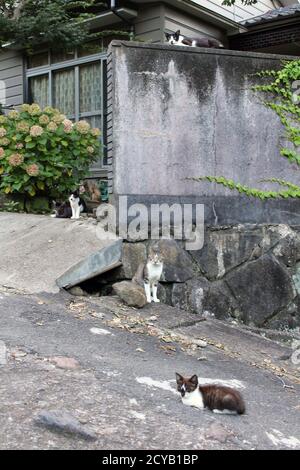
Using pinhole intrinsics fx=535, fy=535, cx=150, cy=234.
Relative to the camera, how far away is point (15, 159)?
7.57 metres

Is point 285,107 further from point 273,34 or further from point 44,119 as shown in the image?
point 273,34

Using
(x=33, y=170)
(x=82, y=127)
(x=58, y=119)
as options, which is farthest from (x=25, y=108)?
(x=33, y=170)

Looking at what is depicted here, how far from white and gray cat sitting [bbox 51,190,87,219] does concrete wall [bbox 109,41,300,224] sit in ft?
3.79

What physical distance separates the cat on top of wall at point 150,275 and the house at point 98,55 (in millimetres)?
4446

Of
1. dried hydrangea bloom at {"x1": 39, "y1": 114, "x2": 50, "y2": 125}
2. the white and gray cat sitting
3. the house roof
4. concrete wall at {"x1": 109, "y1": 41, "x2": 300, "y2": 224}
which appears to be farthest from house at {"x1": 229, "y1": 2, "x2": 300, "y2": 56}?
the white and gray cat sitting

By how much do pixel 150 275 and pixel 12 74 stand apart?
8.63m

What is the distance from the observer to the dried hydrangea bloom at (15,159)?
7.55m

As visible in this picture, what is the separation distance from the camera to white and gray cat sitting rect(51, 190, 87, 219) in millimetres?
7391

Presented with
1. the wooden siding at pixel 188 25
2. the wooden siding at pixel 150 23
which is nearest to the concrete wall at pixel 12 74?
the wooden siding at pixel 150 23

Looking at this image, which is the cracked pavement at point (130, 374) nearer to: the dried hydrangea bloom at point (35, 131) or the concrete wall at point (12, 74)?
the dried hydrangea bloom at point (35, 131)

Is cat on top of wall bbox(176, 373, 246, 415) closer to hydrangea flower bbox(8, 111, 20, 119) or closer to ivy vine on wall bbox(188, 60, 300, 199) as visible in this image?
ivy vine on wall bbox(188, 60, 300, 199)
